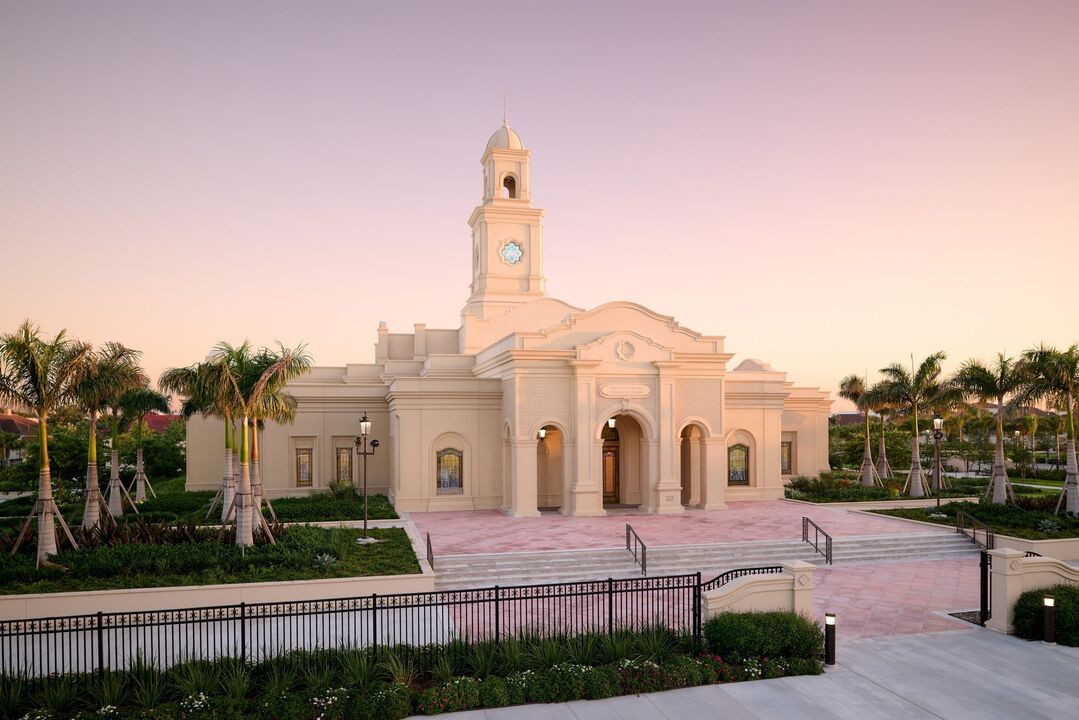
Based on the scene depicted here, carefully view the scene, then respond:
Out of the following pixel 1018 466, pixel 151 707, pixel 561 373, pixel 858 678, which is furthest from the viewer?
pixel 1018 466

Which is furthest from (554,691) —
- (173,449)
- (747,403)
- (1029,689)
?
(173,449)

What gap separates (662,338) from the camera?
1134 inches

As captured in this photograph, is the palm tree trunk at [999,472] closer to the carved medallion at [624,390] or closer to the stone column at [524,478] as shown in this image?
the carved medallion at [624,390]

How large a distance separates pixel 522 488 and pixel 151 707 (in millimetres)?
17048

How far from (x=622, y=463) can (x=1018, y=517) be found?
13747 mm

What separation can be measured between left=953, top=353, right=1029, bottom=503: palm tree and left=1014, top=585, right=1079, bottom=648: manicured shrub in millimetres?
13765

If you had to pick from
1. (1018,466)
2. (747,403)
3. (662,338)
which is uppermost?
(662,338)

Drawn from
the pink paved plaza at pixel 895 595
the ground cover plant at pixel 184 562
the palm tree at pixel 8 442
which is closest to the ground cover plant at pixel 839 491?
the pink paved plaza at pixel 895 595

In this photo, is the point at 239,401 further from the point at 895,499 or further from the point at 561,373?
the point at 895,499

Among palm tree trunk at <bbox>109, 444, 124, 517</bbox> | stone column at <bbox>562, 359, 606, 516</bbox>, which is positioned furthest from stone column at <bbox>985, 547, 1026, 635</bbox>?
palm tree trunk at <bbox>109, 444, 124, 517</bbox>

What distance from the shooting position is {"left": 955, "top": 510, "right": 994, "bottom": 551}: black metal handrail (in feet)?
68.6

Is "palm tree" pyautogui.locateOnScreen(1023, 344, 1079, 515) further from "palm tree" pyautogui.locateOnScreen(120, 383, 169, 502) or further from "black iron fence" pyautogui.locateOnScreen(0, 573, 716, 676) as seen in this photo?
"palm tree" pyautogui.locateOnScreen(120, 383, 169, 502)

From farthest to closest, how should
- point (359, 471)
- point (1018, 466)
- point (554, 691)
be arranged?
1. point (1018, 466)
2. point (359, 471)
3. point (554, 691)

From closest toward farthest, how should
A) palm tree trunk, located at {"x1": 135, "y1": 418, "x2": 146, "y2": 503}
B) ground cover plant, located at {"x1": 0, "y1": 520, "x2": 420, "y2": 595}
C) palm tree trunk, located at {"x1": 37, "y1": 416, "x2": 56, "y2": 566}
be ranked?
ground cover plant, located at {"x1": 0, "y1": 520, "x2": 420, "y2": 595} → palm tree trunk, located at {"x1": 37, "y1": 416, "x2": 56, "y2": 566} → palm tree trunk, located at {"x1": 135, "y1": 418, "x2": 146, "y2": 503}
